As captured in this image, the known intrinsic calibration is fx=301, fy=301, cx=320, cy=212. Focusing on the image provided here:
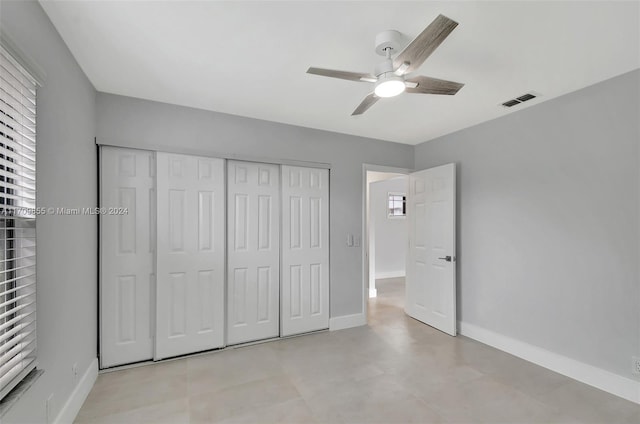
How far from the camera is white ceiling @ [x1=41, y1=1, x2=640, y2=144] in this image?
164cm

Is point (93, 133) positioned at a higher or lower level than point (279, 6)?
lower

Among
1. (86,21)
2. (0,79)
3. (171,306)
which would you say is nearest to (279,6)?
(86,21)

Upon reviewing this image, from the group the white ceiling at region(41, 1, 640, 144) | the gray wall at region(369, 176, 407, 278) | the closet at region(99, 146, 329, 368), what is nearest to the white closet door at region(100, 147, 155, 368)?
→ the closet at region(99, 146, 329, 368)

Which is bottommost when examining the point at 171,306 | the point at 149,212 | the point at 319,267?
the point at 171,306

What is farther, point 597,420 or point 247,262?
point 247,262

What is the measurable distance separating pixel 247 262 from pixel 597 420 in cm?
309

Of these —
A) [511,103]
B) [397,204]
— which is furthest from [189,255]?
[397,204]

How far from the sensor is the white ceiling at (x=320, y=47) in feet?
5.38

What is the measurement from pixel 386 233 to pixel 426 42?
19.9ft

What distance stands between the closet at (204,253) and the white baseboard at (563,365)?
1808 mm

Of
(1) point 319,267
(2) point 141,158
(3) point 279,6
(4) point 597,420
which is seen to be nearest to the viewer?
(3) point 279,6

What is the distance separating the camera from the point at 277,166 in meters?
3.47

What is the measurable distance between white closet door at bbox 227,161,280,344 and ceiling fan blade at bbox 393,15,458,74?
203 centimetres

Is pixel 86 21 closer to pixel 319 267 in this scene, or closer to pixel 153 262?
pixel 153 262
